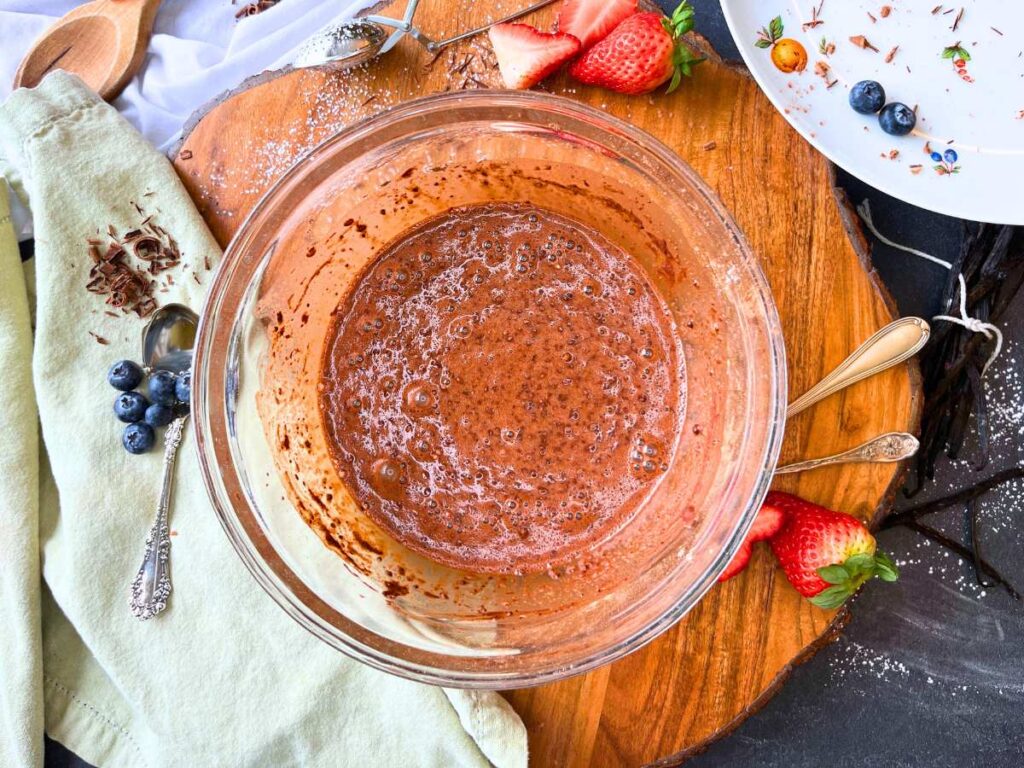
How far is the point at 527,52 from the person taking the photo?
1543 mm

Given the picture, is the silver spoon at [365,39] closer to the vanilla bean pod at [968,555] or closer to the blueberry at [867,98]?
the blueberry at [867,98]

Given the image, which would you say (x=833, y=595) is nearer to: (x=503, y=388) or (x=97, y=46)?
(x=503, y=388)

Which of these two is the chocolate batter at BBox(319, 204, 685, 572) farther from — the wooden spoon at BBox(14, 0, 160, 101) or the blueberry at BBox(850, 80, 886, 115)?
the wooden spoon at BBox(14, 0, 160, 101)

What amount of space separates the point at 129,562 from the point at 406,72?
1081 millimetres

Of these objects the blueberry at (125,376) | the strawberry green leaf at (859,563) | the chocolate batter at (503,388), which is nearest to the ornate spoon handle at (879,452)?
the strawberry green leaf at (859,563)

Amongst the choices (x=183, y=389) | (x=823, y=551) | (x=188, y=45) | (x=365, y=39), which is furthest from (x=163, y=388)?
(x=823, y=551)

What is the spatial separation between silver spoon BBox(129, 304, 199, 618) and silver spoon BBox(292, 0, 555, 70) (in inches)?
21.3

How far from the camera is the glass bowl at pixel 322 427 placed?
55.9 inches

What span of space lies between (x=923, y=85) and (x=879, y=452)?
2.56ft

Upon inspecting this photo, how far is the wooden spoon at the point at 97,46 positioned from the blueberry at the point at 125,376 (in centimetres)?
71

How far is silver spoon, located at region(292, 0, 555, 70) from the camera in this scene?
1569mm

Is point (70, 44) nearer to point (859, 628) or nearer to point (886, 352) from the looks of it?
point (886, 352)

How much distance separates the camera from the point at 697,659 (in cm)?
156

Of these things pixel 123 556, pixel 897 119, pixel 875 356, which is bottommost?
pixel 123 556
